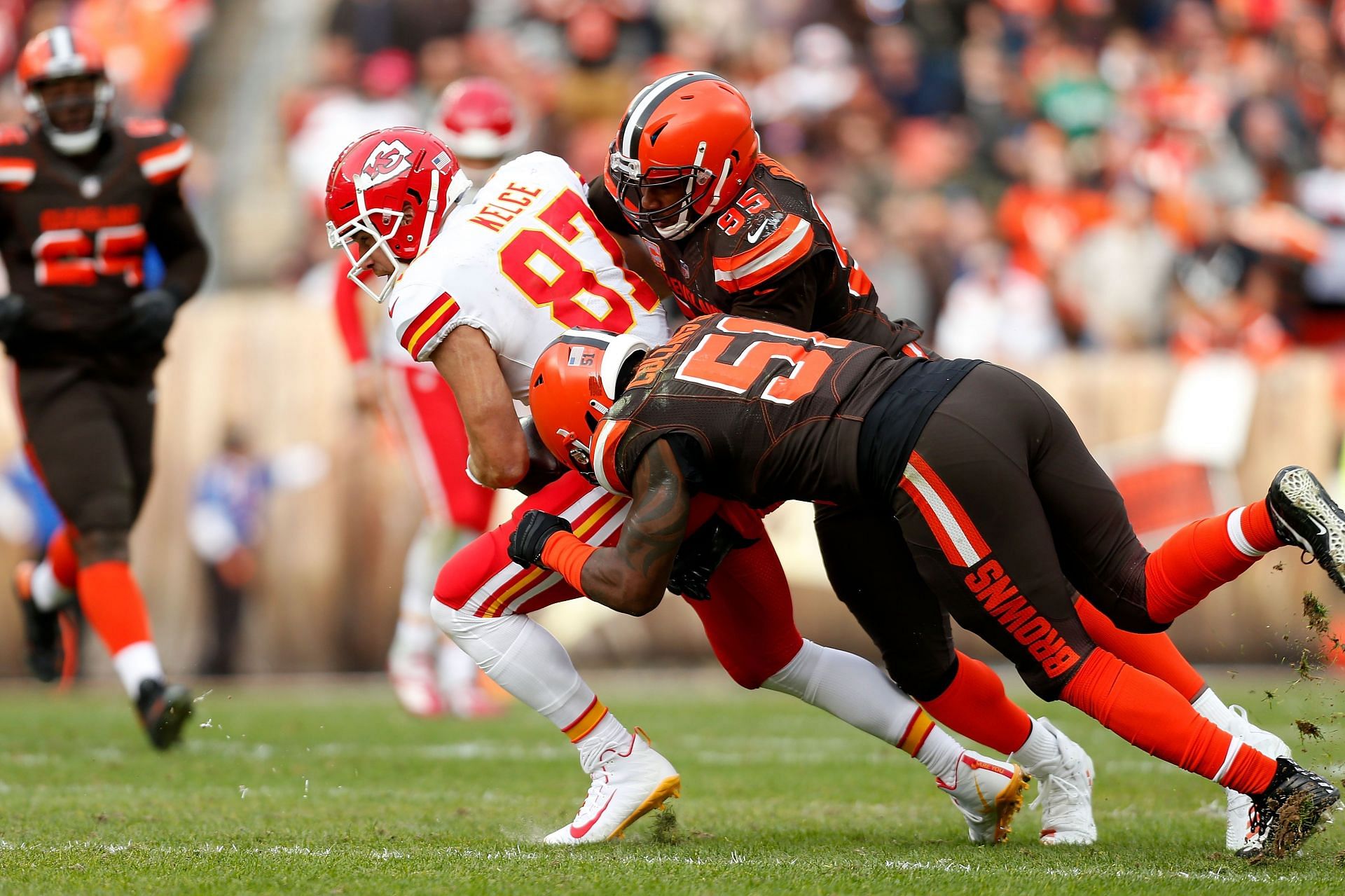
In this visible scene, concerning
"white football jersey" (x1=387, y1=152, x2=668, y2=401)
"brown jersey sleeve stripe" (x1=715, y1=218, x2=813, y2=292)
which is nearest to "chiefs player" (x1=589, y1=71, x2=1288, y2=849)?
"brown jersey sleeve stripe" (x1=715, y1=218, x2=813, y2=292)

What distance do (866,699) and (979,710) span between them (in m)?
0.29

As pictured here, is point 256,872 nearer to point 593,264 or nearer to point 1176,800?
point 593,264

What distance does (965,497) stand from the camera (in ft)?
Result: 11.3

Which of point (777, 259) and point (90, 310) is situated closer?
point (777, 259)

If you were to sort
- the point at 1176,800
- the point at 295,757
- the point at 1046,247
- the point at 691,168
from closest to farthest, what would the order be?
the point at 691,168 < the point at 1176,800 < the point at 295,757 < the point at 1046,247

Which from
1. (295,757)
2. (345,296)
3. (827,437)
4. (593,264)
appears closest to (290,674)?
(345,296)

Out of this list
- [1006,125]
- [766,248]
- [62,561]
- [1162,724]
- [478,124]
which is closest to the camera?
[1162,724]

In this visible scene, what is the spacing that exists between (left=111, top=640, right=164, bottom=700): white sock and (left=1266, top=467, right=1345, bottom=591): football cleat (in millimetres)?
3878

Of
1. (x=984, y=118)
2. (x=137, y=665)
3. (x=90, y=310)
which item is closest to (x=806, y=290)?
(x=137, y=665)

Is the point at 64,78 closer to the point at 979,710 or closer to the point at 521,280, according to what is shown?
the point at 521,280

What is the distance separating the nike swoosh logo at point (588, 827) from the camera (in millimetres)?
3941

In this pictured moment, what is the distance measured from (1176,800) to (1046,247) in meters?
6.44

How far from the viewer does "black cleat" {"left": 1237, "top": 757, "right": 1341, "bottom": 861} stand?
347cm

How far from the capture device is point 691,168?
3842mm
